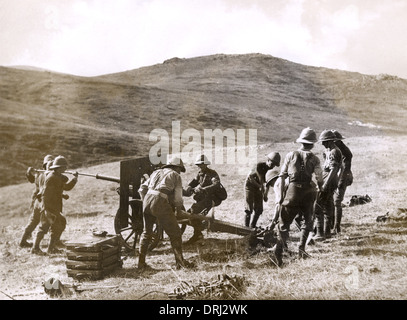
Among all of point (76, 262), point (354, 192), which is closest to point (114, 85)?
point (354, 192)

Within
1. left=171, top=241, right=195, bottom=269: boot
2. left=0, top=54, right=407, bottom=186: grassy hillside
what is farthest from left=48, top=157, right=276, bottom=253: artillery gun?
left=0, top=54, right=407, bottom=186: grassy hillside

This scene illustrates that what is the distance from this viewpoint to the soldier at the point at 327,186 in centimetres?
798

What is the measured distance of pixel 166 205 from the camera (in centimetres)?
684

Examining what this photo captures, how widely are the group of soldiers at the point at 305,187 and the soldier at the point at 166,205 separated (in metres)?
1.71

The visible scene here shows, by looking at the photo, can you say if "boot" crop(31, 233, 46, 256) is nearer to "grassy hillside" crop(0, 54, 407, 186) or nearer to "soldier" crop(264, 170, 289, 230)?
"soldier" crop(264, 170, 289, 230)

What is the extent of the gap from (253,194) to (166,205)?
8.36 feet

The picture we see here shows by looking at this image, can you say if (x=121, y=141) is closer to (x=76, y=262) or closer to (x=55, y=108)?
(x=55, y=108)

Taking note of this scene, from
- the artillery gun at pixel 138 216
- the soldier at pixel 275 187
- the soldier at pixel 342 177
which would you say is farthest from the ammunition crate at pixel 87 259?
the soldier at pixel 342 177

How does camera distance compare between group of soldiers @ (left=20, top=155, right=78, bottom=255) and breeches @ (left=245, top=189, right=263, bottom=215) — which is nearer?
group of soldiers @ (left=20, top=155, right=78, bottom=255)

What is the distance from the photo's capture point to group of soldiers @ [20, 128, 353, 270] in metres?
6.65

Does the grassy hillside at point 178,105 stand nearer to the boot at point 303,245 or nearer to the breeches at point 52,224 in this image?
the breeches at point 52,224

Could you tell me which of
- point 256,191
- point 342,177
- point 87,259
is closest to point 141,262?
point 87,259

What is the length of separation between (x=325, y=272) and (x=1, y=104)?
15.3 metres

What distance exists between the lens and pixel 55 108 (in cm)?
2120
